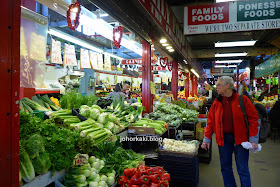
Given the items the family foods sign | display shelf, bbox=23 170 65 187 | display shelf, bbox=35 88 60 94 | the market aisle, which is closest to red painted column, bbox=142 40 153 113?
the family foods sign

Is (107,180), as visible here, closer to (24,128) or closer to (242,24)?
(24,128)

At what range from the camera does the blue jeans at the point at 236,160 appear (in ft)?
10.7

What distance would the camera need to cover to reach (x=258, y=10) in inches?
214

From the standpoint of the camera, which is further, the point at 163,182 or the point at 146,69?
the point at 146,69

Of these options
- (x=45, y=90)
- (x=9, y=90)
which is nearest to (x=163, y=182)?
(x=9, y=90)

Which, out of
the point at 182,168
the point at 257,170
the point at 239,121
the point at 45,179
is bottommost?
the point at 257,170

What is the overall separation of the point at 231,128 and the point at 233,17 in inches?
139

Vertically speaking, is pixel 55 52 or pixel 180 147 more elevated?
pixel 55 52

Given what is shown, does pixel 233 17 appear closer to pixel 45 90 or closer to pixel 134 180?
pixel 134 180

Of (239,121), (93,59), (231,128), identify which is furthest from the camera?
(93,59)

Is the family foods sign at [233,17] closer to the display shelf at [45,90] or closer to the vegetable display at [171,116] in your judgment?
the vegetable display at [171,116]

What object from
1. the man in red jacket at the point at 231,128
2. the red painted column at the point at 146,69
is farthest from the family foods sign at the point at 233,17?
the man in red jacket at the point at 231,128

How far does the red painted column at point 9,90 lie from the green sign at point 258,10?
5589mm

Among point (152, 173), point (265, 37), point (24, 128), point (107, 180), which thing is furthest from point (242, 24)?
point (265, 37)
